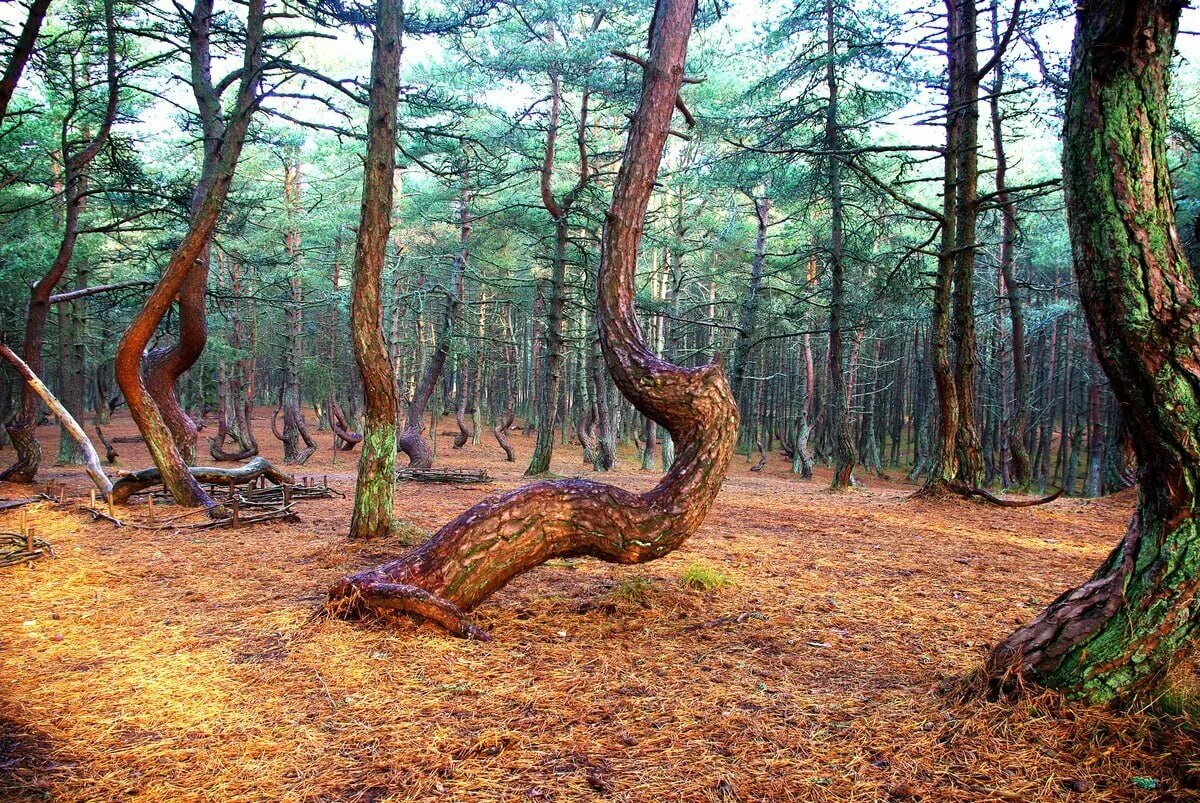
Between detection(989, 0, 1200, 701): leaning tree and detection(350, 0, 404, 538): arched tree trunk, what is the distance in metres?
5.37

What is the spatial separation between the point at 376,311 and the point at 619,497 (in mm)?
3687

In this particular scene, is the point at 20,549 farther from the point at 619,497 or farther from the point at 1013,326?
the point at 1013,326

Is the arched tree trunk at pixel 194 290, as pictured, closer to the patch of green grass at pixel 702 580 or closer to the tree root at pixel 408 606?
the tree root at pixel 408 606

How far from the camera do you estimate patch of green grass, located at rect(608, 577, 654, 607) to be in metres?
4.26

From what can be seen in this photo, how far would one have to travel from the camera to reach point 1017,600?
14.7ft

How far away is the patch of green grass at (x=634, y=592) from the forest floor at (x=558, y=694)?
25 mm

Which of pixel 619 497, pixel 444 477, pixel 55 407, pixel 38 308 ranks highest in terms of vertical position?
pixel 38 308

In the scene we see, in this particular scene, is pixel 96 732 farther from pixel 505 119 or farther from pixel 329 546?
pixel 505 119

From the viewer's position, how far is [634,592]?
14.2ft

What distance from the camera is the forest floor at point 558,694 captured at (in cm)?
219

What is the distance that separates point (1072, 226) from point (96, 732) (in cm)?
447

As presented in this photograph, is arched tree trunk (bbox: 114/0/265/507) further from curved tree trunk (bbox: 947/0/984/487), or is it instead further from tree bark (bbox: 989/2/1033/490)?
tree bark (bbox: 989/2/1033/490)

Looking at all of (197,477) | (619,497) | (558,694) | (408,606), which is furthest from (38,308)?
(558,694)

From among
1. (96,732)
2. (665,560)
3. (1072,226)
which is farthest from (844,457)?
(96,732)
